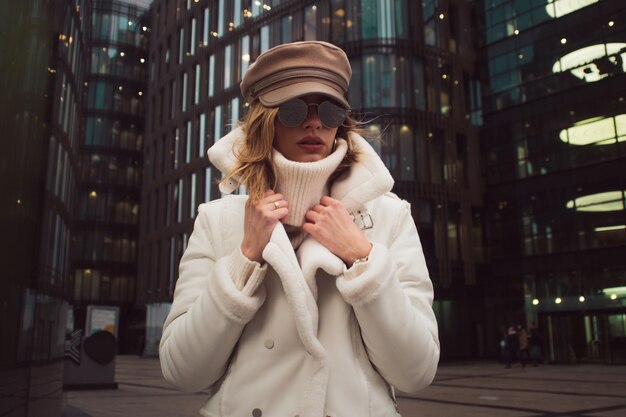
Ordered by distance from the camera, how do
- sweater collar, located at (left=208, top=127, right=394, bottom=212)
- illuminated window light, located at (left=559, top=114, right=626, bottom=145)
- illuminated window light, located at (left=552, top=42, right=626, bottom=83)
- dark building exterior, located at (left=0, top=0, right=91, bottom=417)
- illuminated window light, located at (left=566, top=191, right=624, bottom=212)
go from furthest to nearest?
illuminated window light, located at (left=552, top=42, right=626, bottom=83), illuminated window light, located at (left=559, top=114, right=626, bottom=145), illuminated window light, located at (left=566, top=191, right=624, bottom=212), sweater collar, located at (left=208, top=127, right=394, bottom=212), dark building exterior, located at (left=0, top=0, right=91, bottom=417)

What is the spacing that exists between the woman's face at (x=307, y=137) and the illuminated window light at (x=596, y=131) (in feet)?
87.9

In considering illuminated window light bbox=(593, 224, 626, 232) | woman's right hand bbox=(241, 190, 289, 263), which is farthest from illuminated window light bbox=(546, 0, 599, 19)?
woman's right hand bbox=(241, 190, 289, 263)

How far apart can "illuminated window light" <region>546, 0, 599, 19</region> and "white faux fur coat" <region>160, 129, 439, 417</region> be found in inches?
1142

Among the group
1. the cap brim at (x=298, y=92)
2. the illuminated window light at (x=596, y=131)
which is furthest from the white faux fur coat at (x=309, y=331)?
the illuminated window light at (x=596, y=131)

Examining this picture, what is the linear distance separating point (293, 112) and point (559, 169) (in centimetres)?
2788

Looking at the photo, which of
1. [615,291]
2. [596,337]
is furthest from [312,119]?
[596,337]

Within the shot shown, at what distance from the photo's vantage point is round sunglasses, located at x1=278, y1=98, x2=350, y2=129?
178 cm

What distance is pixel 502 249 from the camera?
29.5m

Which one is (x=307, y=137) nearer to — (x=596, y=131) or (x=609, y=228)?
(x=609, y=228)

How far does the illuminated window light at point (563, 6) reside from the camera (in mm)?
26792

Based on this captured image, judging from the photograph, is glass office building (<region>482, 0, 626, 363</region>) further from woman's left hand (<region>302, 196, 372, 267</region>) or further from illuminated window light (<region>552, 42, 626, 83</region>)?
woman's left hand (<region>302, 196, 372, 267</region>)

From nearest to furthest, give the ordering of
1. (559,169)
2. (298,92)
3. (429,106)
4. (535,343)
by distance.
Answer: (298,92)
(535,343)
(559,169)
(429,106)

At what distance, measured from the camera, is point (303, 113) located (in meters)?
1.78

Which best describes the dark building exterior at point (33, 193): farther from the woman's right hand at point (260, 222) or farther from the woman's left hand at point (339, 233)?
the woman's left hand at point (339, 233)
